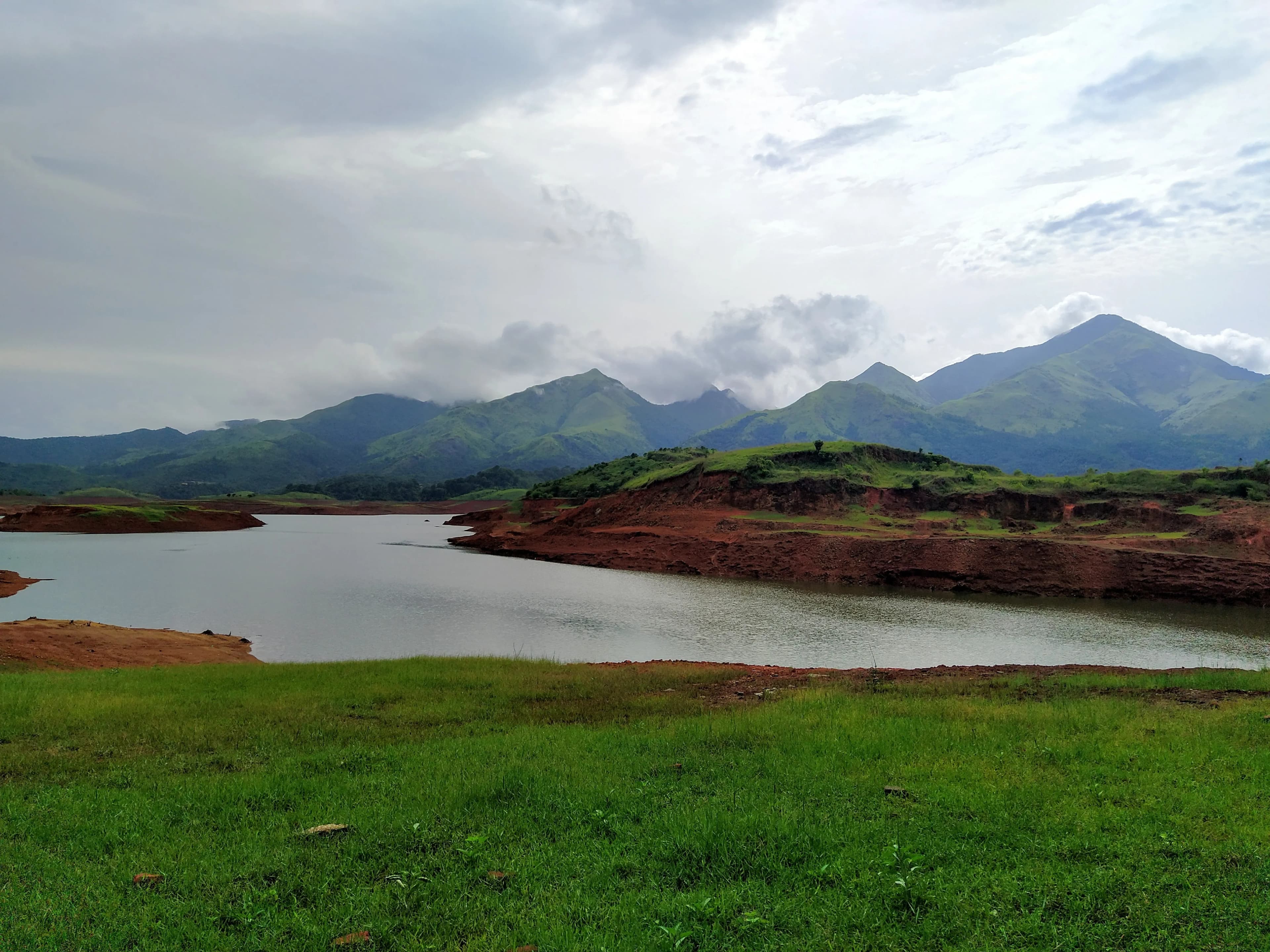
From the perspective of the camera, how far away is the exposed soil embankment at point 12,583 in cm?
4512

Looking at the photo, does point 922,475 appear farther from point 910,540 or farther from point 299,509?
point 299,509

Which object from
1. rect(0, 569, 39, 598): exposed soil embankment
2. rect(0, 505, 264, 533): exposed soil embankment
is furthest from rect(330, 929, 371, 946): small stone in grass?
rect(0, 505, 264, 533): exposed soil embankment

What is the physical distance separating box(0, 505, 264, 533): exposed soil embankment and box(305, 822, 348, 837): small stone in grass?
120915mm

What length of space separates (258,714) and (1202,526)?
7481 cm

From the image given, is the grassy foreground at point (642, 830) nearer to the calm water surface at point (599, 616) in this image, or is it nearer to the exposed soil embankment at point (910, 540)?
the calm water surface at point (599, 616)

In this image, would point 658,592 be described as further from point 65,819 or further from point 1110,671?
point 65,819

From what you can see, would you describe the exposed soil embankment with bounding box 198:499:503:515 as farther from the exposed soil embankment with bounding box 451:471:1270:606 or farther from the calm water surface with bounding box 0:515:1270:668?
the calm water surface with bounding box 0:515:1270:668

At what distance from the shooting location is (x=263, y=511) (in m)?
176

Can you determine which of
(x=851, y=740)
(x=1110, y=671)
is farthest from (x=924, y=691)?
(x=1110, y=671)

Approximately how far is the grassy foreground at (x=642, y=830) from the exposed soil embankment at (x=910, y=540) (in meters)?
44.4

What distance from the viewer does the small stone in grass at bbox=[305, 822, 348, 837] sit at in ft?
26.5

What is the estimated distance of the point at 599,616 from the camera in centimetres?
4003

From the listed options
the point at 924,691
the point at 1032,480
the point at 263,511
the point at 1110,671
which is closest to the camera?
the point at 924,691

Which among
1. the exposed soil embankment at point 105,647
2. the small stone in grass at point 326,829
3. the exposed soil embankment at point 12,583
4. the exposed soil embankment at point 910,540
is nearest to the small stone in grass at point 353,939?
the small stone in grass at point 326,829
